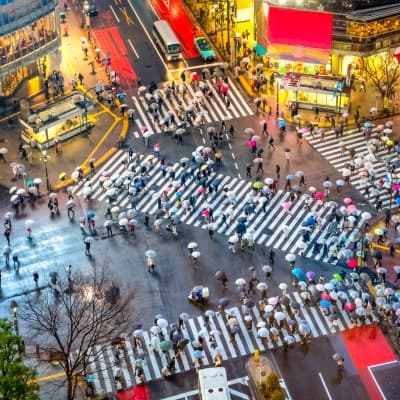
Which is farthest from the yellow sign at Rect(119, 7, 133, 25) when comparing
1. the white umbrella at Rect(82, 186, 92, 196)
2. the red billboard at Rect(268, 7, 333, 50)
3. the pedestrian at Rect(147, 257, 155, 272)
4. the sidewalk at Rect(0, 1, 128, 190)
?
the pedestrian at Rect(147, 257, 155, 272)

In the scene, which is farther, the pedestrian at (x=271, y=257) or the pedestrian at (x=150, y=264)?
the pedestrian at (x=271, y=257)

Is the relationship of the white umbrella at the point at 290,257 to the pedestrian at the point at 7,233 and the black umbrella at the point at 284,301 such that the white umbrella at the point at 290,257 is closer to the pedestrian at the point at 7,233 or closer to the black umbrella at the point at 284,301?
the black umbrella at the point at 284,301

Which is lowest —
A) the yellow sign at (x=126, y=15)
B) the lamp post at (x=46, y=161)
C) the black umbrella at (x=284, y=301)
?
the black umbrella at (x=284, y=301)

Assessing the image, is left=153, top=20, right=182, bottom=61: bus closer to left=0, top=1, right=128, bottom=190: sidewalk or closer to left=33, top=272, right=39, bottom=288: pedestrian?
left=0, top=1, right=128, bottom=190: sidewalk

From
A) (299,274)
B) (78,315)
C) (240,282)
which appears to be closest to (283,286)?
(299,274)

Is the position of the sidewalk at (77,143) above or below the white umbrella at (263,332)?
above

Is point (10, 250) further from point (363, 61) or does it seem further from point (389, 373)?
point (363, 61)

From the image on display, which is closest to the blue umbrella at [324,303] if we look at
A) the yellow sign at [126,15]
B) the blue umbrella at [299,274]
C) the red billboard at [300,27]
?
the blue umbrella at [299,274]
